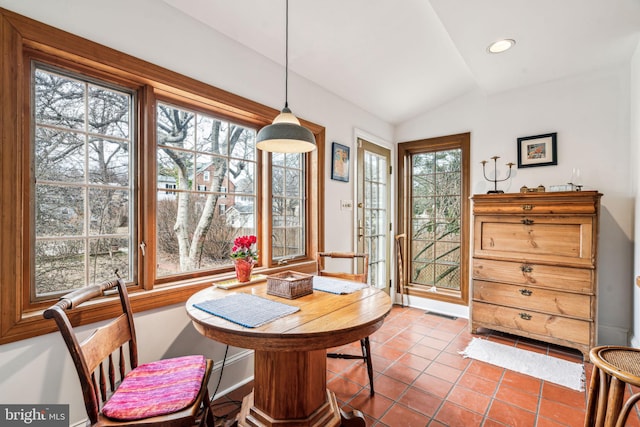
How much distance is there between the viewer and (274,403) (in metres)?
1.50

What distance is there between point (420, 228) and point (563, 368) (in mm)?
1991

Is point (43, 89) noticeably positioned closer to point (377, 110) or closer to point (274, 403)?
point (274, 403)

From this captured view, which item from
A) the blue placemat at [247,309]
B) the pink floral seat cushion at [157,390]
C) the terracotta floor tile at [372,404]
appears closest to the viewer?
the pink floral seat cushion at [157,390]

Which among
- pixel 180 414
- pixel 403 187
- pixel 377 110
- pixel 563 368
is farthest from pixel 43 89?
pixel 563 368

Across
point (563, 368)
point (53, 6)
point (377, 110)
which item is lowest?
point (563, 368)

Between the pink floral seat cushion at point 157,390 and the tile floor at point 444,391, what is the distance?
67 cm

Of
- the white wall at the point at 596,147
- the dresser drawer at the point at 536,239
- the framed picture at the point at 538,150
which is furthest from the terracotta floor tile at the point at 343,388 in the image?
the framed picture at the point at 538,150

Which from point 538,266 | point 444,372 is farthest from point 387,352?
point 538,266

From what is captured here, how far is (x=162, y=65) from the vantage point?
5.82 ft

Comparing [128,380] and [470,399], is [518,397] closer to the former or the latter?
[470,399]

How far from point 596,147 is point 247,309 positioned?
345 centimetres

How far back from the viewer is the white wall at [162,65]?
52.4 inches

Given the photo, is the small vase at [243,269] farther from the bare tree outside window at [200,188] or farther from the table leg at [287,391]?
the table leg at [287,391]

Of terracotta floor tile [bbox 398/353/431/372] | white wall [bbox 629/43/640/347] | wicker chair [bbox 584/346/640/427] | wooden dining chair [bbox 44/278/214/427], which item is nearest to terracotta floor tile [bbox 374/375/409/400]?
terracotta floor tile [bbox 398/353/431/372]
